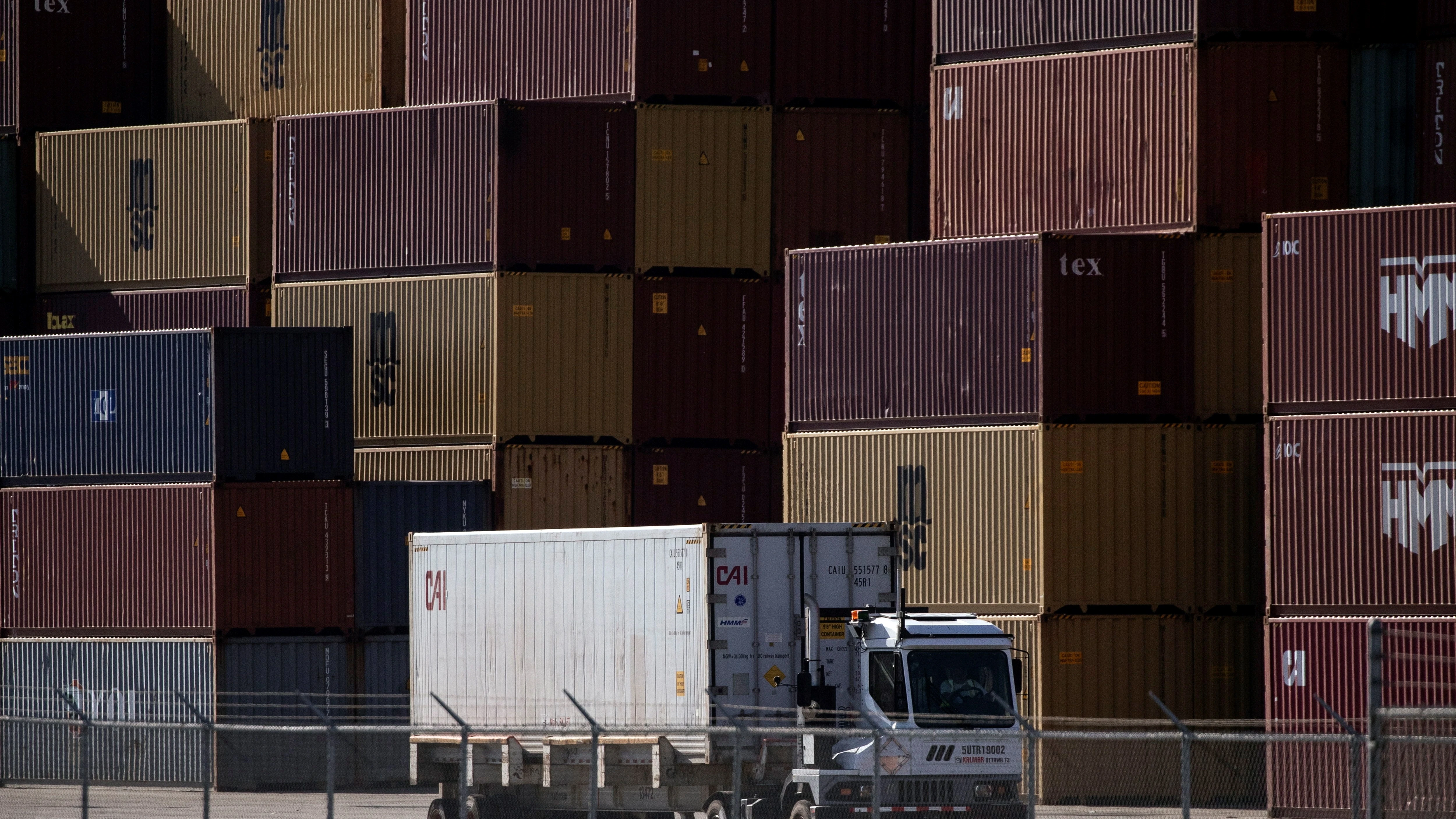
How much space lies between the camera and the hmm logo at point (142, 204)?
119ft

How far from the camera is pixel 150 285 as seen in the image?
3622 centimetres

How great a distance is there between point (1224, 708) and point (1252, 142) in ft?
28.9

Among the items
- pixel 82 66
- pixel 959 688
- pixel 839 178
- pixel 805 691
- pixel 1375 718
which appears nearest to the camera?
pixel 1375 718

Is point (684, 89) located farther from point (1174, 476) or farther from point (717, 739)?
point (717, 739)

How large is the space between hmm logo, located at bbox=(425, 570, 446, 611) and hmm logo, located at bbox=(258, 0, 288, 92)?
676 inches

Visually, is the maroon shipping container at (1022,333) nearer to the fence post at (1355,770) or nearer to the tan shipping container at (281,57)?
the fence post at (1355,770)

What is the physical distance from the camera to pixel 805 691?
19797 millimetres

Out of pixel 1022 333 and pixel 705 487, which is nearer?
pixel 1022 333

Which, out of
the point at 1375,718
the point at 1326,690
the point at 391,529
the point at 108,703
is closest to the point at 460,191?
the point at 391,529

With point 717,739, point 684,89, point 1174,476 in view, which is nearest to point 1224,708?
point 1174,476

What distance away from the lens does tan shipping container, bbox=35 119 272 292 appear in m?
35.8

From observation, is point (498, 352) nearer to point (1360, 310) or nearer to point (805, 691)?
point (805, 691)

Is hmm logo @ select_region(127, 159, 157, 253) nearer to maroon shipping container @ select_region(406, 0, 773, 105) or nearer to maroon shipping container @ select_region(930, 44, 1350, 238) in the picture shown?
maroon shipping container @ select_region(406, 0, 773, 105)

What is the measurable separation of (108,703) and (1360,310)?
2064 centimetres
